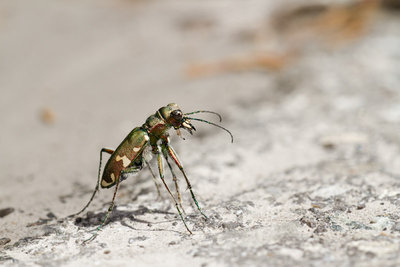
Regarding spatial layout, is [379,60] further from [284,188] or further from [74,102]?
[74,102]

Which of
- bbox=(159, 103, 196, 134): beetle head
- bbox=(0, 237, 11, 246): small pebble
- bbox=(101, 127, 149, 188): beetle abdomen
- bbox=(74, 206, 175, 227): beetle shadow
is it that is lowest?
bbox=(0, 237, 11, 246): small pebble

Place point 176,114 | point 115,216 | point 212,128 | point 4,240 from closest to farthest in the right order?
1. point 4,240
2. point 176,114
3. point 115,216
4. point 212,128

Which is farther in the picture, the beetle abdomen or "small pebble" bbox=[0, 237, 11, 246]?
the beetle abdomen

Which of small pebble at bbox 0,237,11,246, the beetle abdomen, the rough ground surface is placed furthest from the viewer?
the beetle abdomen

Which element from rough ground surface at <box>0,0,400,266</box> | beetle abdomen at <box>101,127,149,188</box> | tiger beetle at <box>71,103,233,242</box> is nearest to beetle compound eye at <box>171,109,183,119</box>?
tiger beetle at <box>71,103,233,242</box>

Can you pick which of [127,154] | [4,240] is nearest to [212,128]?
[127,154]

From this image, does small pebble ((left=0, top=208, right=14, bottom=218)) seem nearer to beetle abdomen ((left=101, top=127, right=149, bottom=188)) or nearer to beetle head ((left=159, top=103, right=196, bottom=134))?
beetle abdomen ((left=101, top=127, right=149, bottom=188))

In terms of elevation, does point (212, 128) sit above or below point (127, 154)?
above

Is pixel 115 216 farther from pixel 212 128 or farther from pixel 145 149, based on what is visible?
pixel 212 128

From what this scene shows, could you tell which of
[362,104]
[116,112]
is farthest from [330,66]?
[116,112]
